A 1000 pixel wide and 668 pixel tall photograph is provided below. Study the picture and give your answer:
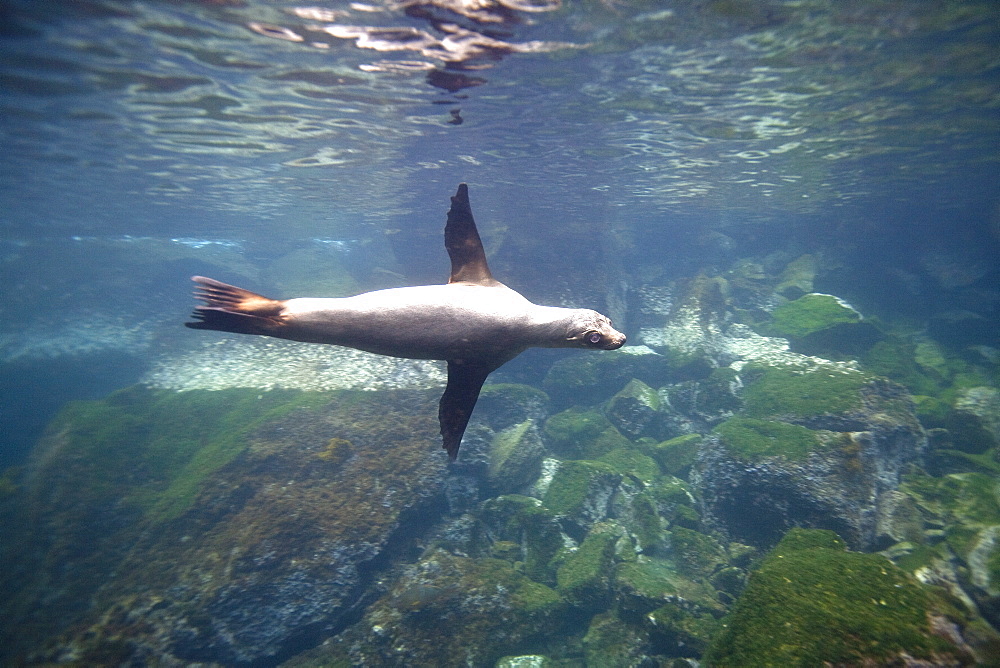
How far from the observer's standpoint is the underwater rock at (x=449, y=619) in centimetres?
642

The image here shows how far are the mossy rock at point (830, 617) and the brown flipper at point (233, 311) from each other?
538cm

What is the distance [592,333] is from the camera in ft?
12.3

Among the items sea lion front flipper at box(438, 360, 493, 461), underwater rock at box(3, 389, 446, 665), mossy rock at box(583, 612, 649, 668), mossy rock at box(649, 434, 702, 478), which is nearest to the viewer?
sea lion front flipper at box(438, 360, 493, 461)

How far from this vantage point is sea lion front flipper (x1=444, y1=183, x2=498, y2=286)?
4.70 metres

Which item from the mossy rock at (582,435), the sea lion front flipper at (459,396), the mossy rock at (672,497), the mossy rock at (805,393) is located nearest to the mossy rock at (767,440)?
the mossy rock at (672,497)

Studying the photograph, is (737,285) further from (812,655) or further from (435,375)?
(812,655)

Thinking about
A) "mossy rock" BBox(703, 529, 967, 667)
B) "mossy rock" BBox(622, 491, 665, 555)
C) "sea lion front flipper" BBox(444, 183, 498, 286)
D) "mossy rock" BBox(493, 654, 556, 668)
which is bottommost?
"mossy rock" BBox(493, 654, 556, 668)

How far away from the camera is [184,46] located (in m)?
9.30

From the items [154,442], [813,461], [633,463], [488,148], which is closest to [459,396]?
[813,461]

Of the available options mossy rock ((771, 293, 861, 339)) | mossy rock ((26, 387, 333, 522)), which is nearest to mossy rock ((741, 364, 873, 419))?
mossy rock ((771, 293, 861, 339))

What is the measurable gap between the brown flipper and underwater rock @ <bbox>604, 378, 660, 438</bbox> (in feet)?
37.2

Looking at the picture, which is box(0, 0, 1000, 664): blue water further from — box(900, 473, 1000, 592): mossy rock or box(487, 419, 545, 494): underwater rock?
box(900, 473, 1000, 592): mossy rock

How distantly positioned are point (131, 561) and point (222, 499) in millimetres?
1606

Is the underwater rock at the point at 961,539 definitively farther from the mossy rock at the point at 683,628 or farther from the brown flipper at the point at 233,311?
the brown flipper at the point at 233,311
